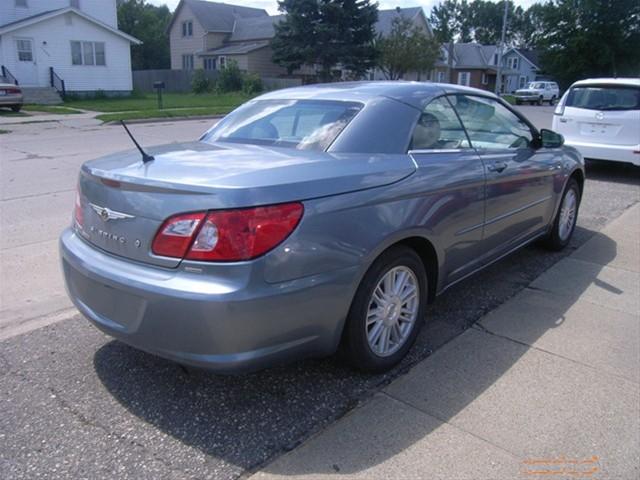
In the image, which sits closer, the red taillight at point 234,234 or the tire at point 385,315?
the red taillight at point 234,234

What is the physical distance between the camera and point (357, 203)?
290cm

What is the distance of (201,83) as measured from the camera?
4016 centimetres

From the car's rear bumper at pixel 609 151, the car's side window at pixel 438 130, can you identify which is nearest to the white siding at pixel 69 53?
the car's rear bumper at pixel 609 151

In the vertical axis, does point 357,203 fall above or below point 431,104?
below

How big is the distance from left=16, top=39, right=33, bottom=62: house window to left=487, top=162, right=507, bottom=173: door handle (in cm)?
3040

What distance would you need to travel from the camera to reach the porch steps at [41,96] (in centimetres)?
2734

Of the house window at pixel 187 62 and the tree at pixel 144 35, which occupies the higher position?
the tree at pixel 144 35

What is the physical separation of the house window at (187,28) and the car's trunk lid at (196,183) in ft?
170

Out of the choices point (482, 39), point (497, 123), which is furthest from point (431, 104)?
point (482, 39)

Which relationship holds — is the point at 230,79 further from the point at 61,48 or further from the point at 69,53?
the point at 61,48

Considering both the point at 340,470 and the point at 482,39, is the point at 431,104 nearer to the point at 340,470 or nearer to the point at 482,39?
the point at 340,470

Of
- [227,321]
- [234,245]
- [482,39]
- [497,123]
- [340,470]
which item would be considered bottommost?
[340,470]

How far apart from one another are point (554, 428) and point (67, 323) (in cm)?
310

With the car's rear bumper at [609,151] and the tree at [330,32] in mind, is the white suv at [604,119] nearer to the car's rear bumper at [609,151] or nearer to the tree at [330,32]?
the car's rear bumper at [609,151]
